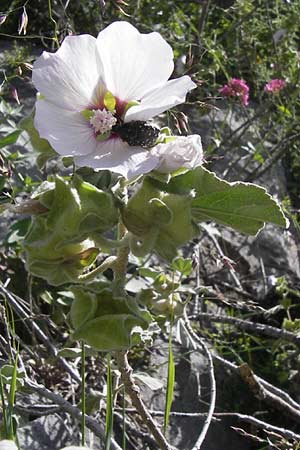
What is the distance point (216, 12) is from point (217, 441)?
2.41 m

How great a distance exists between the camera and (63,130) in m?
1.02

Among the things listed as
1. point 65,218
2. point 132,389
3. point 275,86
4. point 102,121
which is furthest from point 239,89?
point 65,218

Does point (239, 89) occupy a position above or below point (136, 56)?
below

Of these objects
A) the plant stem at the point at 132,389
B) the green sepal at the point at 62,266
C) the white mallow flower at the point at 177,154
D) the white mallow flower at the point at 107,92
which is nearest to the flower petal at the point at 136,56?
the white mallow flower at the point at 107,92

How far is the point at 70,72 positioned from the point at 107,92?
0.07 m

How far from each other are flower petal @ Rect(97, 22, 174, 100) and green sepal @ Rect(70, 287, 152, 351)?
0.29 m

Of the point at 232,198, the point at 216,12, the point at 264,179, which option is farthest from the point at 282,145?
the point at 232,198

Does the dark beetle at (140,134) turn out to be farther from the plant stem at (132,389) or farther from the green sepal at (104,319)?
the plant stem at (132,389)

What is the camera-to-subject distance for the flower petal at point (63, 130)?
0.99 meters

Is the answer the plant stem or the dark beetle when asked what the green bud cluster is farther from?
the plant stem

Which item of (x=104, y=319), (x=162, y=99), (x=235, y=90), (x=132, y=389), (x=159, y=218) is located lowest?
(x=235, y=90)

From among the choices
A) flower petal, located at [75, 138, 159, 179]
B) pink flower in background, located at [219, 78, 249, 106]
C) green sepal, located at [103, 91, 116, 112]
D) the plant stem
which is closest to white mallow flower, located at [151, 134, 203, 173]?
flower petal, located at [75, 138, 159, 179]

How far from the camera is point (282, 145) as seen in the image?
2900mm

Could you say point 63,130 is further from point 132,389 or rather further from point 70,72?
point 132,389
